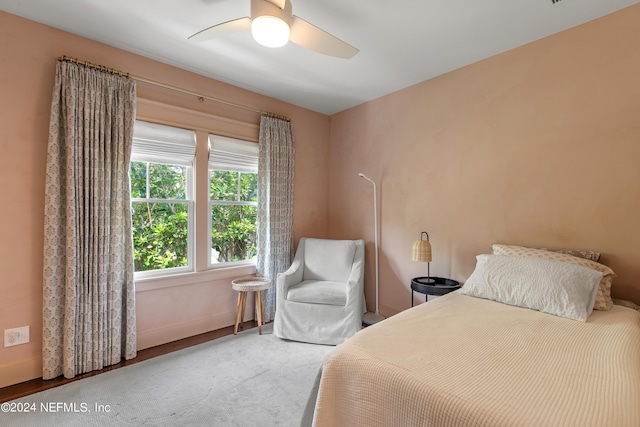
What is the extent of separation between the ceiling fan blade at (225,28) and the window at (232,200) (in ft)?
4.22

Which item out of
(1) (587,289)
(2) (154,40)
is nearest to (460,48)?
(1) (587,289)

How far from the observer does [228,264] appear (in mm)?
3217

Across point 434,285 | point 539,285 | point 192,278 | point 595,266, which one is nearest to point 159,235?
point 192,278

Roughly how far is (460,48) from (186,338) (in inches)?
141

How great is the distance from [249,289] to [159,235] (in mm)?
1003

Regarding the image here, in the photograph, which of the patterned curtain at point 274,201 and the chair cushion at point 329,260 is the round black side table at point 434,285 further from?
the patterned curtain at point 274,201

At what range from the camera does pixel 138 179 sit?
269 cm

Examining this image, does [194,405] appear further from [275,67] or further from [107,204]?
[275,67]

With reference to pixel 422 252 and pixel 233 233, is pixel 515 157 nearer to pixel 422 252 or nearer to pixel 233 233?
pixel 422 252

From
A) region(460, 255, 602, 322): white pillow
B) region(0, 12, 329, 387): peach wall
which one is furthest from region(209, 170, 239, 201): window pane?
region(460, 255, 602, 322): white pillow

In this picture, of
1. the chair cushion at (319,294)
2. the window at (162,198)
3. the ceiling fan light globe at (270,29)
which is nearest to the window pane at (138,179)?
the window at (162,198)

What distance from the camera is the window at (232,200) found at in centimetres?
310

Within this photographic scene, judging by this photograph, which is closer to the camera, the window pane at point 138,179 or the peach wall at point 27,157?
the peach wall at point 27,157

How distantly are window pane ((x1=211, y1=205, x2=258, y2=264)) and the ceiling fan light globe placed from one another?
1.96 m
